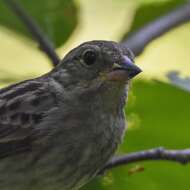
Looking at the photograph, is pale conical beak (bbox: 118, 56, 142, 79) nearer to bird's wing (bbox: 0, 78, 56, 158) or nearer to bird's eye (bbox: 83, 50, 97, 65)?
bird's eye (bbox: 83, 50, 97, 65)

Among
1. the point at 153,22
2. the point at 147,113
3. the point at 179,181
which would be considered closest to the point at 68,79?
the point at 147,113

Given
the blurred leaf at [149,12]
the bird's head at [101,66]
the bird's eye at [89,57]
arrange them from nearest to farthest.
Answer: the bird's head at [101,66] → the bird's eye at [89,57] → the blurred leaf at [149,12]

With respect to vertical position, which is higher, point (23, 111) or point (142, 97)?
point (23, 111)

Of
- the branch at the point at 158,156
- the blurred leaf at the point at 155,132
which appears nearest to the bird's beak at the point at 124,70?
the blurred leaf at the point at 155,132

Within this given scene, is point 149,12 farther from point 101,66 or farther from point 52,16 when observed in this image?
point 101,66

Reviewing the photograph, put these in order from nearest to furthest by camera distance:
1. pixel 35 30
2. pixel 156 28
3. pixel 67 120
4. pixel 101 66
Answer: pixel 101 66
pixel 67 120
pixel 35 30
pixel 156 28

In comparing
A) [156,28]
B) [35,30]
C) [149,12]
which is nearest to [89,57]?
[35,30]

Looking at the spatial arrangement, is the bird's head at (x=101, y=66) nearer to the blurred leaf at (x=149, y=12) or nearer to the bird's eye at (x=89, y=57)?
the bird's eye at (x=89, y=57)
